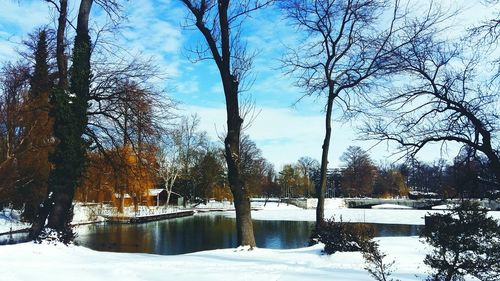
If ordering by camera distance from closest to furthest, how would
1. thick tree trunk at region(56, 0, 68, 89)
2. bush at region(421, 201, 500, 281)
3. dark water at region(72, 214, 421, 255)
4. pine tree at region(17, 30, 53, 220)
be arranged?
1. bush at region(421, 201, 500, 281)
2. thick tree trunk at region(56, 0, 68, 89)
3. pine tree at region(17, 30, 53, 220)
4. dark water at region(72, 214, 421, 255)

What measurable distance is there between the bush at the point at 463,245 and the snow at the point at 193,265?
1857 millimetres

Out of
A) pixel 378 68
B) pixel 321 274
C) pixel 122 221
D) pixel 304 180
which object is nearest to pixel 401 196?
pixel 304 180

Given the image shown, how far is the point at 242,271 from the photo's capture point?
26.0ft

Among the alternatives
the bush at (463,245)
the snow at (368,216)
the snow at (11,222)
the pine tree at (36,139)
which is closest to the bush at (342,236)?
the bush at (463,245)

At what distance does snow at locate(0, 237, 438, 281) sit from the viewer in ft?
23.9

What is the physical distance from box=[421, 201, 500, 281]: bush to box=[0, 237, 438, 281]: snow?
1.86 meters

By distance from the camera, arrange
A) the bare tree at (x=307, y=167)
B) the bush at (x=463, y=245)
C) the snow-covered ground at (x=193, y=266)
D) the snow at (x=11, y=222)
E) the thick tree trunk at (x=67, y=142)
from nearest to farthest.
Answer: the bush at (x=463, y=245)
the snow-covered ground at (x=193, y=266)
the thick tree trunk at (x=67, y=142)
the snow at (x=11, y=222)
the bare tree at (x=307, y=167)

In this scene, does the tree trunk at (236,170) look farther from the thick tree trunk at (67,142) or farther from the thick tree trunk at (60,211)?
the thick tree trunk at (60,211)

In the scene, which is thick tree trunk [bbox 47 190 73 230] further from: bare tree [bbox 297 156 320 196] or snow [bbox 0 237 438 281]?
bare tree [bbox 297 156 320 196]

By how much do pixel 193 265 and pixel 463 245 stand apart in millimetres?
4904

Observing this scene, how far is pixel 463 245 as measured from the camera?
5613 millimetres

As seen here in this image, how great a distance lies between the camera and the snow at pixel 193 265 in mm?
7281

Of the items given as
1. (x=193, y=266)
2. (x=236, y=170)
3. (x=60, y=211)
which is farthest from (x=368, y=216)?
(x=193, y=266)

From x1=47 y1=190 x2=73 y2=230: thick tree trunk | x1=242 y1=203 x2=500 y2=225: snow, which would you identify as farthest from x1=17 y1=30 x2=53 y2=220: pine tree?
x1=242 y1=203 x2=500 y2=225: snow
